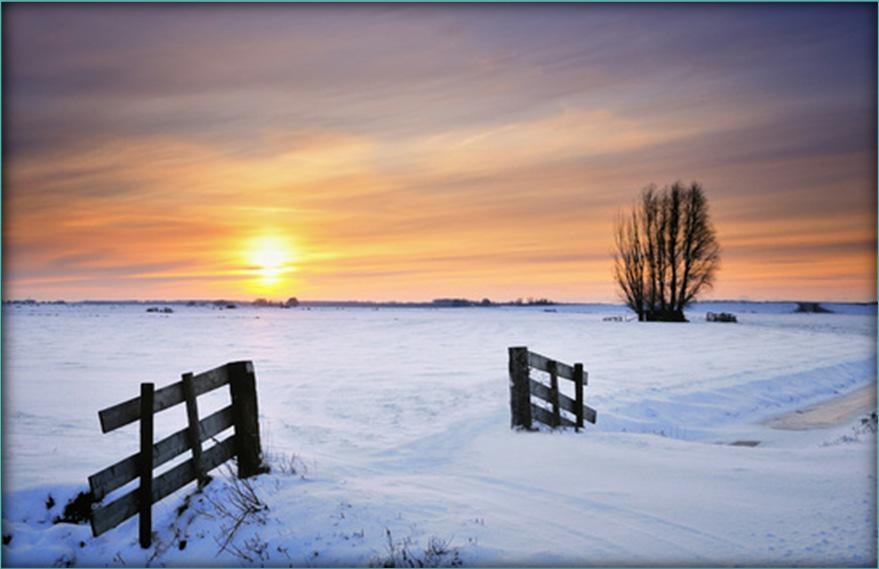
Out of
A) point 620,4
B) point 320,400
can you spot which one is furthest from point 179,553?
point 320,400

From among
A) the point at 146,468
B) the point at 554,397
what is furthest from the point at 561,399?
the point at 146,468

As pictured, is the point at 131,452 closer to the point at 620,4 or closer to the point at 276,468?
the point at 276,468

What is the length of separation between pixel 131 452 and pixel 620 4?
10.1 metres

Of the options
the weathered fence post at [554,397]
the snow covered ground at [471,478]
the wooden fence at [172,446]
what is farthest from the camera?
the weathered fence post at [554,397]

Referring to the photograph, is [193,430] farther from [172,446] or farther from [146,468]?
[146,468]

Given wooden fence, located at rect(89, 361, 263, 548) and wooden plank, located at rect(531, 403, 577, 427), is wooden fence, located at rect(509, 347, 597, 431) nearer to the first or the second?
wooden plank, located at rect(531, 403, 577, 427)

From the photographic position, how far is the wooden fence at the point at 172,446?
641 centimetres

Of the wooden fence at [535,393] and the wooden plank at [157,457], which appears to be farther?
the wooden fence at [535,393]

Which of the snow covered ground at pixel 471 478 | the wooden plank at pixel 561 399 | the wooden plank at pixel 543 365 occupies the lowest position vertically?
the snow covered ground at pixel 471 478

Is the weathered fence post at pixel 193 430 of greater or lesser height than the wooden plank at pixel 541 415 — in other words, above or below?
above

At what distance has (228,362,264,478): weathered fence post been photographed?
7758mm

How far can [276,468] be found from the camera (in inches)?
319

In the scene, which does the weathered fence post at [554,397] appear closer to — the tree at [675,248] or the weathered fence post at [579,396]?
the weathered fence post at [579,396]

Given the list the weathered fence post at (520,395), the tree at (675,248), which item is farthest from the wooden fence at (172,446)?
the tree at (675,248)
